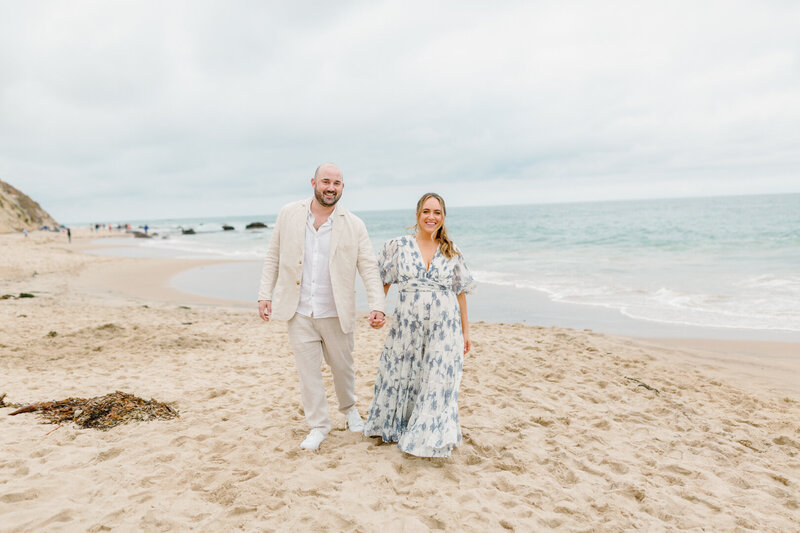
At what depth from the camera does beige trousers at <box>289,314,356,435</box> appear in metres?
3.91

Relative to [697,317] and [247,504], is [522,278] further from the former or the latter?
[247,504]

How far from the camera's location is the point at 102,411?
4.51 metres

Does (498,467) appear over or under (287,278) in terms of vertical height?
under

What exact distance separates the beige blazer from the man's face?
15cm

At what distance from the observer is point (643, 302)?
11820 millimetres

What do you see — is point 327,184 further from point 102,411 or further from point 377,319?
point 102,411

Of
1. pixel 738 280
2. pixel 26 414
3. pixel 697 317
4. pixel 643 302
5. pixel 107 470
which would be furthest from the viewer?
pixel 738 280

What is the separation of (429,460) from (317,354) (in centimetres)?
120

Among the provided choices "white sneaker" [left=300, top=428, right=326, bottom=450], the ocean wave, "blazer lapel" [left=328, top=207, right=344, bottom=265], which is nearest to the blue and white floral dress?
"blazer lapel" [left=328, top=207, right=344, bottom=265]

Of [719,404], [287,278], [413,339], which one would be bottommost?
[719,404]

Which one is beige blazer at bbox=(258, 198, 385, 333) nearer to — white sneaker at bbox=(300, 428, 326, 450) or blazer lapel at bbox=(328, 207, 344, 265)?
blazer lapel at bbox=(328, 207, 344, 265)

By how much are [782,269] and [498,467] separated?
57.2 ft

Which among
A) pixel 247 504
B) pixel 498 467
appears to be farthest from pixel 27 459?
pixel 498 467

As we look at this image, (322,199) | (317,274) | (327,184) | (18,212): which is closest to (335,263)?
(317,274)
